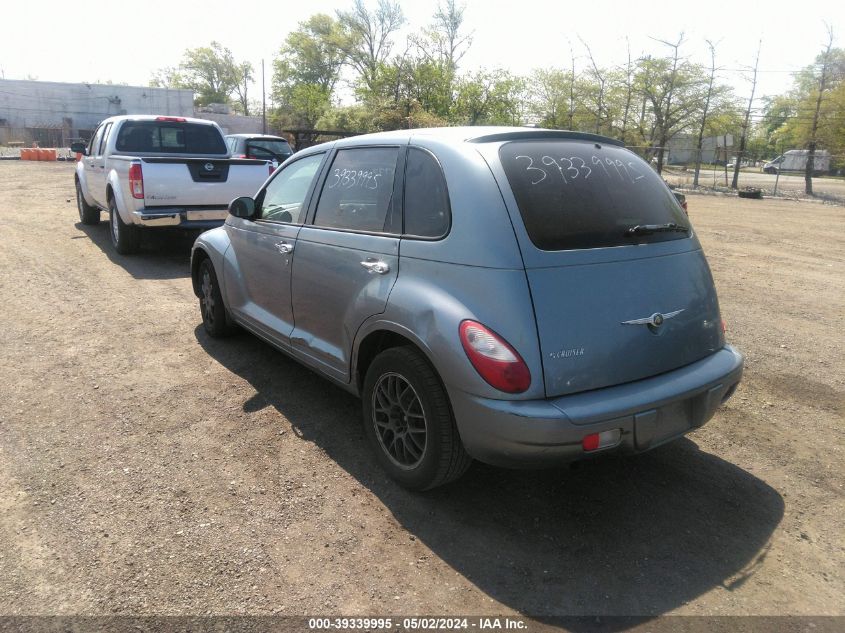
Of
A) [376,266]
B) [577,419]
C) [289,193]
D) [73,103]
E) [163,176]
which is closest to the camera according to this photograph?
[577,419]

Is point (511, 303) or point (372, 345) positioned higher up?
point (511, 303)

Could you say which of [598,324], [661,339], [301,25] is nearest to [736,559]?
[661,339]

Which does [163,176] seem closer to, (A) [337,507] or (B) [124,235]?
(B) [124,235]

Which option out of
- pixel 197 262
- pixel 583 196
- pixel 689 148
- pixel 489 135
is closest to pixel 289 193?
pixel 197 262

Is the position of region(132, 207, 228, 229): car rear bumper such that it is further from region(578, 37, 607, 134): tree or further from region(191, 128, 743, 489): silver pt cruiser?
region(578, 37, 607, 134): tree

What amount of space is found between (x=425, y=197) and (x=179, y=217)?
6130mm

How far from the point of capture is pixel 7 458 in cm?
340

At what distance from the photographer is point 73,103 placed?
59.7 m

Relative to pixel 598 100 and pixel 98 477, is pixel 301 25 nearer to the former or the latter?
pixel 598 100

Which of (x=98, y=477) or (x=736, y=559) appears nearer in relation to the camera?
(x=736, y=559)

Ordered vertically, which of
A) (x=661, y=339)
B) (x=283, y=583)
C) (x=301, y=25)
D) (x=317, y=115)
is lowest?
(x=283, y=583)

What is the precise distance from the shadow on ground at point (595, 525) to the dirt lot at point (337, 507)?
0.01 m

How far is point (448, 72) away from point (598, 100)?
10352 mm

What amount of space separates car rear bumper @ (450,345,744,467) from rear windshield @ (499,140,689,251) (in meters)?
0.70
